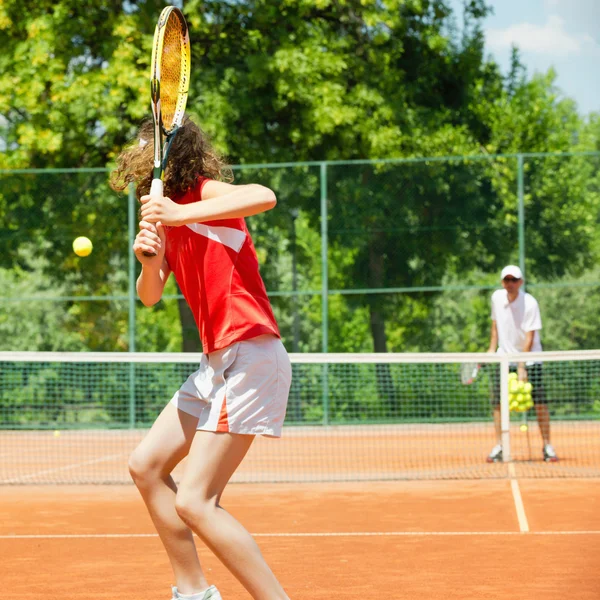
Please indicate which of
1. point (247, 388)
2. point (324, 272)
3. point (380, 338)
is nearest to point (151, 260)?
point (247, 388)

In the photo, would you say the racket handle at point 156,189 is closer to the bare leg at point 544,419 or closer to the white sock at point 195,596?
the white sock at point 195,596

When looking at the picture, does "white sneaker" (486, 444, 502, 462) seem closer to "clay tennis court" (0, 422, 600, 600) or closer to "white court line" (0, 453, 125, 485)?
"clay tennis court" (0, 422, 600, 600)

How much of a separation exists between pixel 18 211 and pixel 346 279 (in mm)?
3965

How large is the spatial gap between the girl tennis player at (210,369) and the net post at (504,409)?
218 inches

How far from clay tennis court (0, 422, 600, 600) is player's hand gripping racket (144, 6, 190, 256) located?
190 centimetres

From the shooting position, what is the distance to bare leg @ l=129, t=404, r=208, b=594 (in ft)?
11.5

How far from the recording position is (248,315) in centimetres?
337

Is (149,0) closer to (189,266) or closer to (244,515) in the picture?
(244,515)

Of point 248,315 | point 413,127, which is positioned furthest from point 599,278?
point 248,315

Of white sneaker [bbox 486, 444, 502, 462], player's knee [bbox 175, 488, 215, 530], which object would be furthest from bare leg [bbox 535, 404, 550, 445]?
player's knee [bbox 175, 488, 215, 530]

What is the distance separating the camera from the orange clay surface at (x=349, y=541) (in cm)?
463

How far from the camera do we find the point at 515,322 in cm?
952

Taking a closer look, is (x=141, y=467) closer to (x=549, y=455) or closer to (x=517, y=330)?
(x=549, y=455)

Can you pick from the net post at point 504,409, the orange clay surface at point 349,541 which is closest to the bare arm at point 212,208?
the orange clay surface at point 349,541
